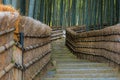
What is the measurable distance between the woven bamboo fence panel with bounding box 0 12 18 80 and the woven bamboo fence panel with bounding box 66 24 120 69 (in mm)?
4047

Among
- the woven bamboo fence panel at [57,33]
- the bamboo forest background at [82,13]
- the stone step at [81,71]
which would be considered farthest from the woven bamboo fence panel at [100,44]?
the bamboo forest background at [82,13]

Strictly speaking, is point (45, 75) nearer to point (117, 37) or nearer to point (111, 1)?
point (117, 37)

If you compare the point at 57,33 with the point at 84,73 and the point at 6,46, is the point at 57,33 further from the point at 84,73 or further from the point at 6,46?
the point at 6,46

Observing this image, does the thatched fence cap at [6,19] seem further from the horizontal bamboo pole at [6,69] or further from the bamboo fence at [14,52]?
the horizontal bamboo pole at [6,69]

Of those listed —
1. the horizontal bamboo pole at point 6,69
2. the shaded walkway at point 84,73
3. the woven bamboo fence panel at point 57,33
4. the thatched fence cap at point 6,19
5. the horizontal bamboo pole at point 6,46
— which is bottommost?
the shaded walkway at point 84,73

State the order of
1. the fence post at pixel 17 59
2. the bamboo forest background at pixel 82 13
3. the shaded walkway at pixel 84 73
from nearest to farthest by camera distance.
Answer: the fence post at pixel 17 59
the shaded walkway at pixel 84 73
the bamboo forest background at pixel 82 13

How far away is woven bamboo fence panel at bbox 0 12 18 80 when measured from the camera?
3.33 meters

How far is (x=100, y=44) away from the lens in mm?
9766

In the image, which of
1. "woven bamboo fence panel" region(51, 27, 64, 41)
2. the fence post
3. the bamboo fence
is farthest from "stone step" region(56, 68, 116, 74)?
"woven bamboo fence panel" region(51, 27, 64, 41)

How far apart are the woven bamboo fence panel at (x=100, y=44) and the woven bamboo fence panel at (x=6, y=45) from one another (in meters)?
4.05

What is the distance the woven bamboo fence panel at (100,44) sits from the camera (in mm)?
7875

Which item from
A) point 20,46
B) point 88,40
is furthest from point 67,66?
point 20,46

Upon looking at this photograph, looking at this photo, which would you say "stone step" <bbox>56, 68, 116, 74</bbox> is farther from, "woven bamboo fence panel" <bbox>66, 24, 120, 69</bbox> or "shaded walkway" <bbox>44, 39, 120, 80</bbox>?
"woven bamboo fence panel" <bbox>66, 24, 120, 69</bbox>

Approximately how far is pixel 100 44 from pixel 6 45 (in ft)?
20.8
